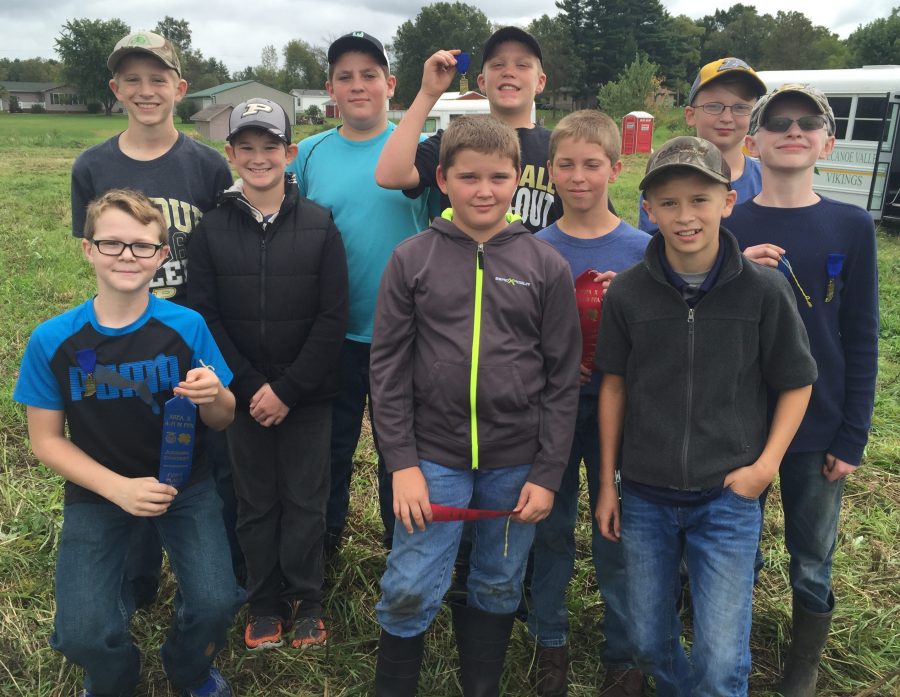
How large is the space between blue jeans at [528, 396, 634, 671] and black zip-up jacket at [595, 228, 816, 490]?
1.10 feet

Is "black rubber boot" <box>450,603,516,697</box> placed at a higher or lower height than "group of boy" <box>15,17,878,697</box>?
lower

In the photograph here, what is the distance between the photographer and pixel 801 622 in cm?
263

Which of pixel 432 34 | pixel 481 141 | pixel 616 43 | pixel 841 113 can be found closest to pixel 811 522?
pixel 481 141

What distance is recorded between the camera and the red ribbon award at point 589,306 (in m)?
2.55

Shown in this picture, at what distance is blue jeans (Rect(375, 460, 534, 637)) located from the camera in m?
2.33

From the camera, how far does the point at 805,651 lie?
8.64ft

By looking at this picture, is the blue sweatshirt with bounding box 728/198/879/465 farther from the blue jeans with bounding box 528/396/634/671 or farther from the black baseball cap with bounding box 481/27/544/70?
the black baseball cap with bounding box 481/27/544/70

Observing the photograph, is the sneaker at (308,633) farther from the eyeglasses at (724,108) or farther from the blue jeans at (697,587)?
the eyeglasses at (724,108)

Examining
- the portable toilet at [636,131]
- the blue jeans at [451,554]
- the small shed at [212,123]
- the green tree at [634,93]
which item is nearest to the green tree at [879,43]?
the green tree at [634,93]

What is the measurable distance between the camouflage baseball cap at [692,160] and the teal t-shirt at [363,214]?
3.87 feet

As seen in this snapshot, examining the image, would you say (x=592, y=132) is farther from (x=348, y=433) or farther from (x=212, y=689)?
(x=212, y=689)

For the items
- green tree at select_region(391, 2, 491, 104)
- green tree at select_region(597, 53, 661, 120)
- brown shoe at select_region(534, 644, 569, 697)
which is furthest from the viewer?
green tree at select_region(391, 2, 491, 104)

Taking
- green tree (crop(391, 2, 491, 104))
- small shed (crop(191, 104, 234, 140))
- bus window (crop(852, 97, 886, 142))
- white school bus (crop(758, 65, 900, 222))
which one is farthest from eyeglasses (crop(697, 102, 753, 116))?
green tree (crop(391, 2, 491, 104))

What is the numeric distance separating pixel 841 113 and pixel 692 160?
13.1 m
